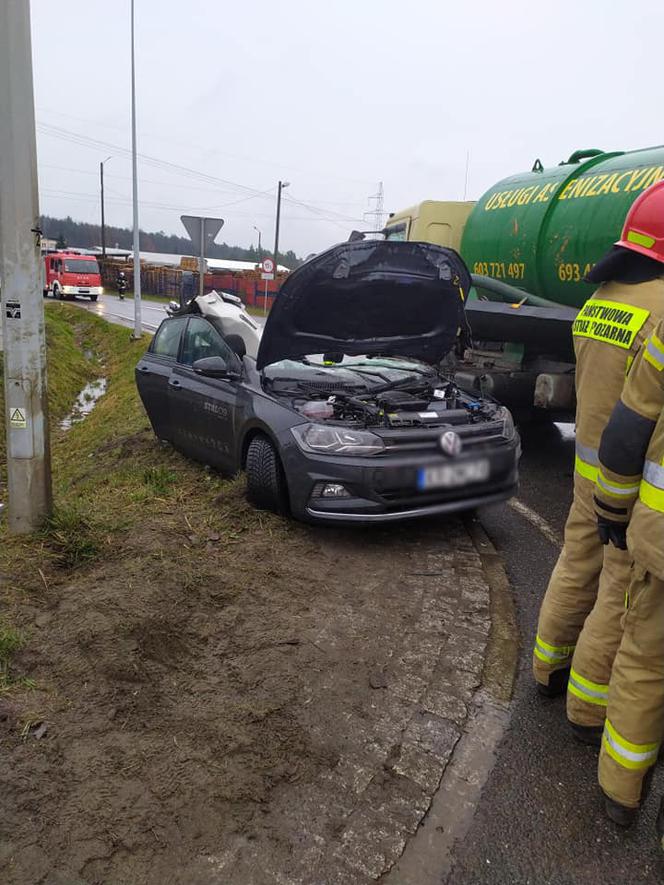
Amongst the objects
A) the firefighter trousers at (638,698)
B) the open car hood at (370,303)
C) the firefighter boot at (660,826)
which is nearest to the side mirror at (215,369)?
the open car hood at (370,303)

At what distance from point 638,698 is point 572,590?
2.20 feet

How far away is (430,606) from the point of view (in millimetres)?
3557

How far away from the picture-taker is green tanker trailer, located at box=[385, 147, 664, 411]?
Answer: 5.77 m

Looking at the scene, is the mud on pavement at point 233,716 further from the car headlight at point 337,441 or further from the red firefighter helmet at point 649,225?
the red firefighter helmet at point 649,225

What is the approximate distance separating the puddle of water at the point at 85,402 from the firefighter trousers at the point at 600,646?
9693mm

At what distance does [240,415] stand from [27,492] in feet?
5.16

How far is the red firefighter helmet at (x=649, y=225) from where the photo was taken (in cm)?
238

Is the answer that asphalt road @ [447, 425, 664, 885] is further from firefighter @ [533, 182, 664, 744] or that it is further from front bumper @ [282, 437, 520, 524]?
front bumper @ [282, 437, 520, 524]

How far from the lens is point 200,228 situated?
10.1m

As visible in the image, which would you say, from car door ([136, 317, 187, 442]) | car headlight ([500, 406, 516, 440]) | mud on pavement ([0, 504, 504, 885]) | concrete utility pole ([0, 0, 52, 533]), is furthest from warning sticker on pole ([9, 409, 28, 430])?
car headlight ([500, 406, 516, 440])

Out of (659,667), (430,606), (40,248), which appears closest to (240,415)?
(40,248)

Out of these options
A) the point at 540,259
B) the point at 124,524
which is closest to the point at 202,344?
the point at 124,524

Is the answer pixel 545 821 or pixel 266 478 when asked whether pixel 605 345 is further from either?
pixel 266 478

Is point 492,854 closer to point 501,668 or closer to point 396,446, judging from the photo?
point 501,668
